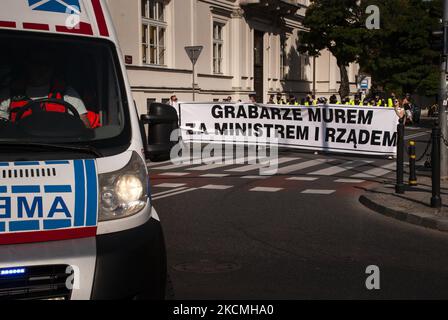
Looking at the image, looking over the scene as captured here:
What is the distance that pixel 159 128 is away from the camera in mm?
4734

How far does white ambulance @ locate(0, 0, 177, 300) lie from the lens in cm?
352

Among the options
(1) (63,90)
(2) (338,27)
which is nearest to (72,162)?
(1) (63,90)

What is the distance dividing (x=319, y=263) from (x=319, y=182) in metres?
6.63

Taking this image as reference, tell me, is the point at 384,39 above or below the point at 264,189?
above

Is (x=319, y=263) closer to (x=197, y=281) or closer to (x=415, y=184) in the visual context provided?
(x=197, y=281)

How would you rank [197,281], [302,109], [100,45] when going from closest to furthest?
[100,45] → [197,281] → [302,109]

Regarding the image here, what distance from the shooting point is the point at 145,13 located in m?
25.5

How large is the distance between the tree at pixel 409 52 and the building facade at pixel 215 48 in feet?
18.0

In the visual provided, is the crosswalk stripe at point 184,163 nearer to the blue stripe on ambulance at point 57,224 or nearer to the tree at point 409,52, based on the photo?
the blue stripe on ambulance at point 57,224

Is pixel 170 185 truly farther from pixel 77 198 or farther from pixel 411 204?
pixel 77 198

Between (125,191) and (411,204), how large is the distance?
259 inches

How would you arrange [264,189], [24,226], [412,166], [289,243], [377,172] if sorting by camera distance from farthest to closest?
[377,172] → [264,189] → [412,166] → [289,243] → [24,226]
